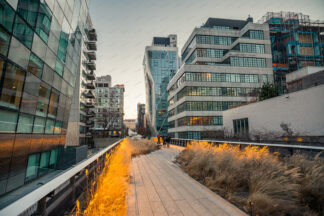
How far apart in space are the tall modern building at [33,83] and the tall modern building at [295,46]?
2406 inches

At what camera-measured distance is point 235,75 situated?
143 feet

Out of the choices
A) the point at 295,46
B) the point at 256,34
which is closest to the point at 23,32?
the point at 256,34

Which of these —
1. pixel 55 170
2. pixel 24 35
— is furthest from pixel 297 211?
pixel 55 170

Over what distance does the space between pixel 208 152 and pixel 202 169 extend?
2.81ft

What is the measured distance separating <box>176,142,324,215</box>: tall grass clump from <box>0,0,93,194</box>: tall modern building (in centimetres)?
1058

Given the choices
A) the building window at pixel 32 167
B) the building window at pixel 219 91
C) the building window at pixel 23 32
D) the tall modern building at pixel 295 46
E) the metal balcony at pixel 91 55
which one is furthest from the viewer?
the tall modern building at pixel 295 46

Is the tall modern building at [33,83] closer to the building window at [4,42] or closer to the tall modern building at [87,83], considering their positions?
the building window at [4,42]

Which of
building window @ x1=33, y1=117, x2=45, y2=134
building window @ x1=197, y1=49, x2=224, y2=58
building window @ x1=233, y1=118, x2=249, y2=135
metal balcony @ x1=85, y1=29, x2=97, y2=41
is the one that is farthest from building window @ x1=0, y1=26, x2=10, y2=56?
metal balcony @ x1=85, y1=29, x2=97, y2=41

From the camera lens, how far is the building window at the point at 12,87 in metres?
9.08

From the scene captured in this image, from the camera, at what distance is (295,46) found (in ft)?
189

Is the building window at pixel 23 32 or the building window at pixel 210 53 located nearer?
the building window at pixel 23 32

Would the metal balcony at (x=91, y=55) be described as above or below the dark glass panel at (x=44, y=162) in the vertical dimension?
above

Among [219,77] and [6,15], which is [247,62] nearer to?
[219,77]

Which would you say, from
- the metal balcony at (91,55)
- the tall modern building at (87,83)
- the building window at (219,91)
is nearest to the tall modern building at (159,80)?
the tall modern building at (87,83)
